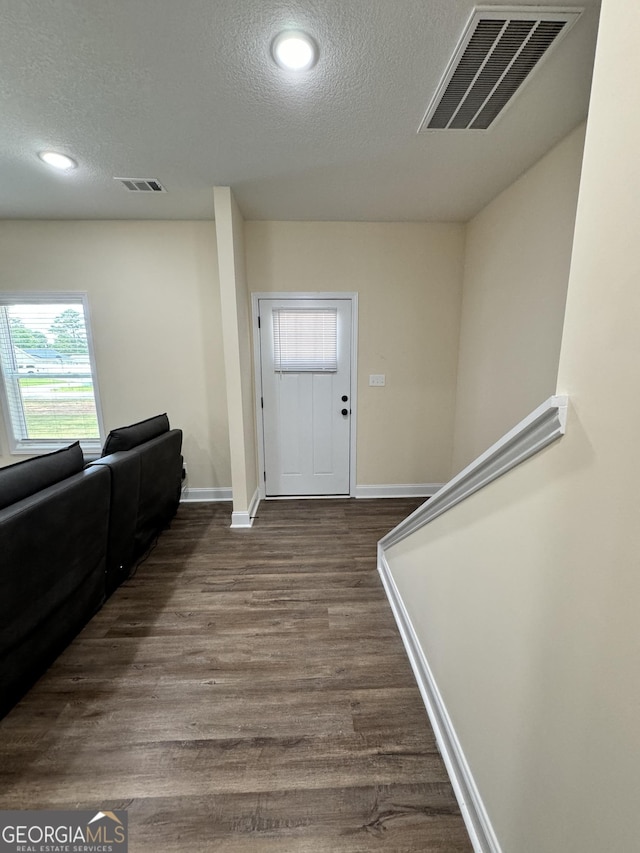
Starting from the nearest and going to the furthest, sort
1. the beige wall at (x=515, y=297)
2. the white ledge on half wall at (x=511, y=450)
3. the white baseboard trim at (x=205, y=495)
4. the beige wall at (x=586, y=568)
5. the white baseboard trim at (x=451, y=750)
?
the beige wall at (x=586, y=568) → the white ledge on half wall at (x=511, y=450) → the white baseboard trim at (x=451, y=750) → the beige wall at (x=515, y=297) → the white baseboard trim at (x=205, y=495)

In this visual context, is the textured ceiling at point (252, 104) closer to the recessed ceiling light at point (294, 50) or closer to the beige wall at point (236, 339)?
the recessed ceiling light at point (294, 50)

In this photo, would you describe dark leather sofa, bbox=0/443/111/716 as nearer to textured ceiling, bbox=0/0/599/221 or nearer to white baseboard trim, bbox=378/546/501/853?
white baseboard trim, bbox=378/546/501/853

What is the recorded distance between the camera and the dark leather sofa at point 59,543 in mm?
1231

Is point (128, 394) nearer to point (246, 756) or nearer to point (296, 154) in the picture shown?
point (296, 154)

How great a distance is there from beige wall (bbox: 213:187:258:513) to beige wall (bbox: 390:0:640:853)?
221 centimetres

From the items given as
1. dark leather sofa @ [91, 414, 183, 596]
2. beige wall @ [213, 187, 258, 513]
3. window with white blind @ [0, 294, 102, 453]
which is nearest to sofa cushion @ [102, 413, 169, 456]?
dark leather sofa @ [91, 414, 183, 596]

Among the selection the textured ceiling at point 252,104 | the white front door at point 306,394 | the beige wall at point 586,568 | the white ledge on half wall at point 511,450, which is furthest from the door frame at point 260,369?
the beige wall at point 586,568

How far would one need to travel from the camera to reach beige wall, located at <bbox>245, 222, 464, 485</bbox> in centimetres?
305

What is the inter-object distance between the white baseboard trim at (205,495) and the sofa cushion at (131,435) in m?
1.02

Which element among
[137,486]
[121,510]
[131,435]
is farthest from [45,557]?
[131,435]

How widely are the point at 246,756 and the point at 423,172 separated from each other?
10.8ft

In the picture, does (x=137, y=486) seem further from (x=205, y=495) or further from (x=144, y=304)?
(x=144, y=304)

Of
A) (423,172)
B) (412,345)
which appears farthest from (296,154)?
(412,345)

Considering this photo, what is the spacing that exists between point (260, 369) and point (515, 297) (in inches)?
88.0
